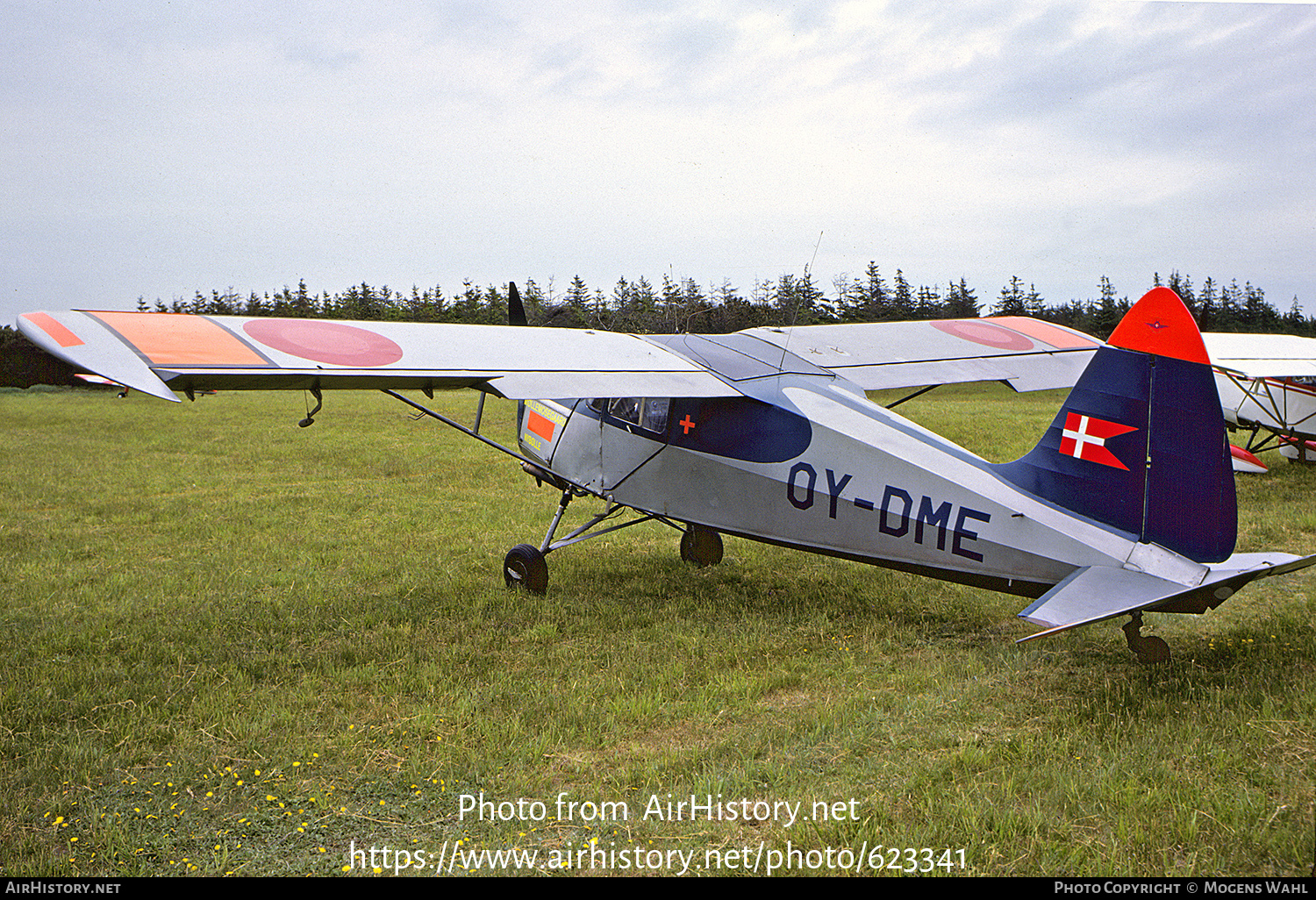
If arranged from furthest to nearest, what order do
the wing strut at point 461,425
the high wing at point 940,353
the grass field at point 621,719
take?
the high wing at point 940,353, the wing strut at point 461,425, the grass field at point 621,719

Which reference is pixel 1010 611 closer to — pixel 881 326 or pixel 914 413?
pixel 881 326

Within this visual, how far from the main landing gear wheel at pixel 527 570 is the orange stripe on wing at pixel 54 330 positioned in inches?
147

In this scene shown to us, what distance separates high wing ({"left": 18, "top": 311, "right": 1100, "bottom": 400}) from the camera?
16.4ft

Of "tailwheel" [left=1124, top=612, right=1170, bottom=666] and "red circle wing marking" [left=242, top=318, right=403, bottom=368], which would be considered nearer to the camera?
"tailwheel" [left=1124, top=612, right=1170, bottom=666]

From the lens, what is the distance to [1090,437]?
4941 millimetres

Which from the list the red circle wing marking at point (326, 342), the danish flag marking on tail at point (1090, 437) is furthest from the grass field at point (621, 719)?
the red circle wing marking at point (326, 342)

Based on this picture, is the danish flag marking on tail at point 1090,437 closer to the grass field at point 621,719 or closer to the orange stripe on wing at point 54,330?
the grass field at point 621,719

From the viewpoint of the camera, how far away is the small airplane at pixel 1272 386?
11867mm

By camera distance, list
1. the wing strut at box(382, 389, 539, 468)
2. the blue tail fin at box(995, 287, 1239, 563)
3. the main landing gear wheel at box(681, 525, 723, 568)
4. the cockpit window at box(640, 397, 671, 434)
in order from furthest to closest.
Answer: the main landing gear wheel at box(681, 525, 723, 568) → the cockpit window at box(640, 397, 671, 434) → the wing strut at box(382, 389, 539, 468) → the blue tail fin at box(995, 287, 1239, 563)

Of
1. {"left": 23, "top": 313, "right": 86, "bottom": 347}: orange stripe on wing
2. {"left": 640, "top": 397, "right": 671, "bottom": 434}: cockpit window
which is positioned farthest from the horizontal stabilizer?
{"left": 23, "top": 313, "right": 86, "bottom": 347}: orange stripe on wing

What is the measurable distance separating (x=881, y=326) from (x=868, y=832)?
653cm

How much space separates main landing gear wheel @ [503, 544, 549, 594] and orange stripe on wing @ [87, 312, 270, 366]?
9.62 feet

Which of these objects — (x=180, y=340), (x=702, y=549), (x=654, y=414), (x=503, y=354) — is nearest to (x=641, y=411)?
(x=654, y=414)

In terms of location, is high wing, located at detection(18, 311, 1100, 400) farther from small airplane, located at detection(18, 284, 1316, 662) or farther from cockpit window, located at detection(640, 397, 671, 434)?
cockpit window, located at detection(640, 397, 671, 434)
